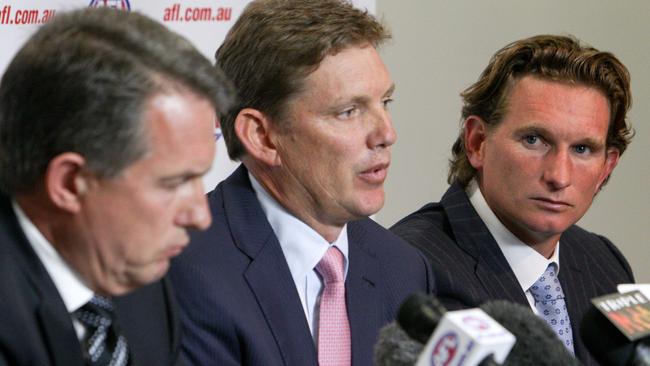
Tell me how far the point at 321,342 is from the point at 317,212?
0.79 ft

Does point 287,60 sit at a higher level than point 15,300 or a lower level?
higher

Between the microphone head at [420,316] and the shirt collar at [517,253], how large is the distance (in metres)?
1.38

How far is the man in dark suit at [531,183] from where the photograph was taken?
7.98ft

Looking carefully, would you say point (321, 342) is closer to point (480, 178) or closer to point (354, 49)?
point (354, 49)

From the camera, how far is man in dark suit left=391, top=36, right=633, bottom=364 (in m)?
2.43

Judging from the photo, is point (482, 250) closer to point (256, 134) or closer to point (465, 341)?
point (256, 134)

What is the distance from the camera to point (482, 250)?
2.45 metres

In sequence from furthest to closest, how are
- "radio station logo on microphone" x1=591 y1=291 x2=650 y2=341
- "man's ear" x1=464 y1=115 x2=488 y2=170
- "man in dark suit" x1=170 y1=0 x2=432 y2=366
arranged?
"man's ear" x1=464 y1=115 x2=488 y2=170 < "man in dark suit" x1=170 y1=0 x2=432 y2=366 < "radio station logo on microphone" x1=591 y1=291 x2=650 y2=341

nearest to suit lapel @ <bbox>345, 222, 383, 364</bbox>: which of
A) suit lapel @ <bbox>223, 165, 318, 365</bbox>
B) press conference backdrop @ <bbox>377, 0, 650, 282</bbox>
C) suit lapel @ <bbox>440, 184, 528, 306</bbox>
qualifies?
suit lapel @ <bbox>223, 165, 318, 365</bbox>

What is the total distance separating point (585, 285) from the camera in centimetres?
256

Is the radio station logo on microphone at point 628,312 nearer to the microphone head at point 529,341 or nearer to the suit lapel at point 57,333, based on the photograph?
the microphone head at point 529,341

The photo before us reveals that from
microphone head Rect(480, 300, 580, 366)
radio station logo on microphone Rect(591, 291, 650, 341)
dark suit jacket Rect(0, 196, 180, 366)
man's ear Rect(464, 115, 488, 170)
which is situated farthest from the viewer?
man's ear Rect(464, 115, 488, 170)

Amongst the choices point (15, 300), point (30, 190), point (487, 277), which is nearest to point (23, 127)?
point (30, 190)

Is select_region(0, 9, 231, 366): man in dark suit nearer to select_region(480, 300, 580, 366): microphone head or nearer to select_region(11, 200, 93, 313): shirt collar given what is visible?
select_region(11, 200, 93, 313): shirt collar
